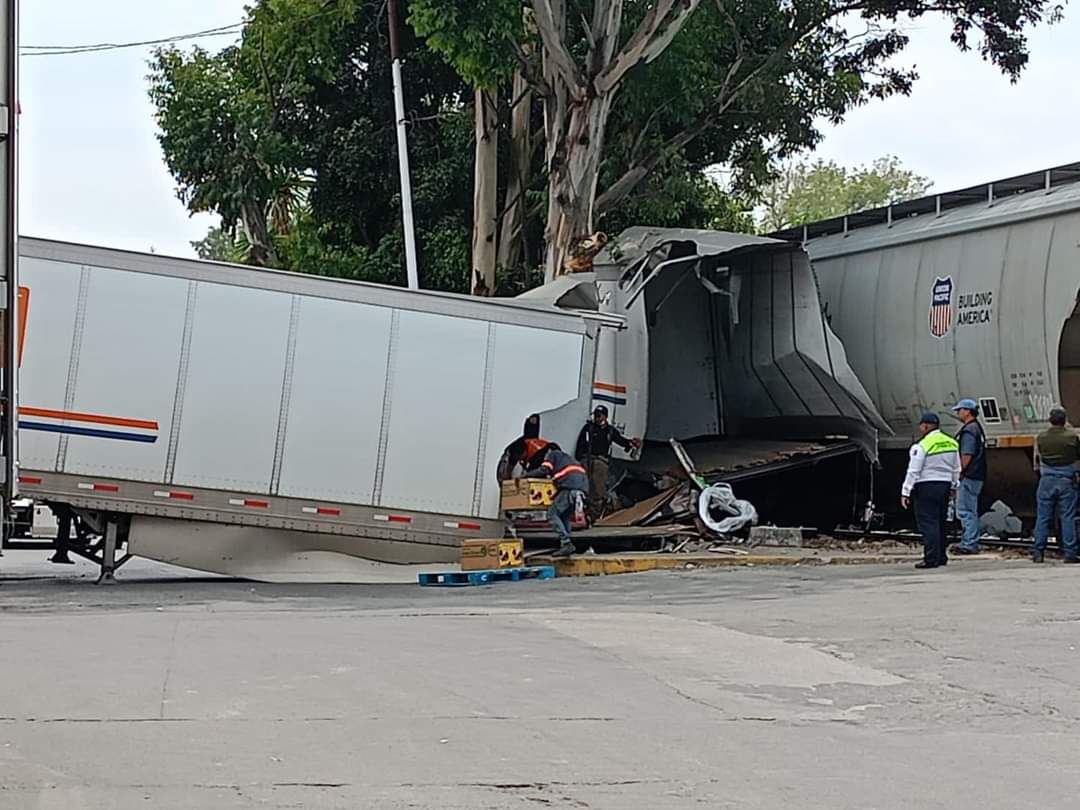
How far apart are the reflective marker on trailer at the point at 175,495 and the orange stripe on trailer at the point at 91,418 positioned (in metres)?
0.65

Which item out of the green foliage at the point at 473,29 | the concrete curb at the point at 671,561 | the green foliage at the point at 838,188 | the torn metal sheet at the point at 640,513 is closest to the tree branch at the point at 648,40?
the green foliage at the point at 473,29

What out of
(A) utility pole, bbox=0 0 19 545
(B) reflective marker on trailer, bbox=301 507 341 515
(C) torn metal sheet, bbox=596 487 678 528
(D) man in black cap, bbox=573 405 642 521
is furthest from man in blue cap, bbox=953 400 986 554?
(A) utility pole, bbox=0 0 19 545

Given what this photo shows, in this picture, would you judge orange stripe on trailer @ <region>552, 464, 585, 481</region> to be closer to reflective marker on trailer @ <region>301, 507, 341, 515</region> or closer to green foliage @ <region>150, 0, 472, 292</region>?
reflective marker on trailer @ <region>301, 507, 341, 515</region>

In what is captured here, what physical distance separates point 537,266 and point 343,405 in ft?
40.3

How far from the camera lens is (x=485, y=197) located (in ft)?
86.8

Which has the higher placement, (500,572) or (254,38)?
(254,38)

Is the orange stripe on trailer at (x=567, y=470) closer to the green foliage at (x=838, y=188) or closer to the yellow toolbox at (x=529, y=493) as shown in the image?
the yellow toolbox at (x=529, y=493)

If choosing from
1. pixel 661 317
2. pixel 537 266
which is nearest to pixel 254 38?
pixel 537 266

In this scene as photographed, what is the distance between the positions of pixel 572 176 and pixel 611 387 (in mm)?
4510

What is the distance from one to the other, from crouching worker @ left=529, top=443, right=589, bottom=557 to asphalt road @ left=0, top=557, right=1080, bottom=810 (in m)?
2.84

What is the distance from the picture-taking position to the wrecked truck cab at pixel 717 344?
19.9m

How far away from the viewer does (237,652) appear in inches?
418

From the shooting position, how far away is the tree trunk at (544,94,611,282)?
2256 centimetres

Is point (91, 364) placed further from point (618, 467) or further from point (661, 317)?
point (661, 317)
